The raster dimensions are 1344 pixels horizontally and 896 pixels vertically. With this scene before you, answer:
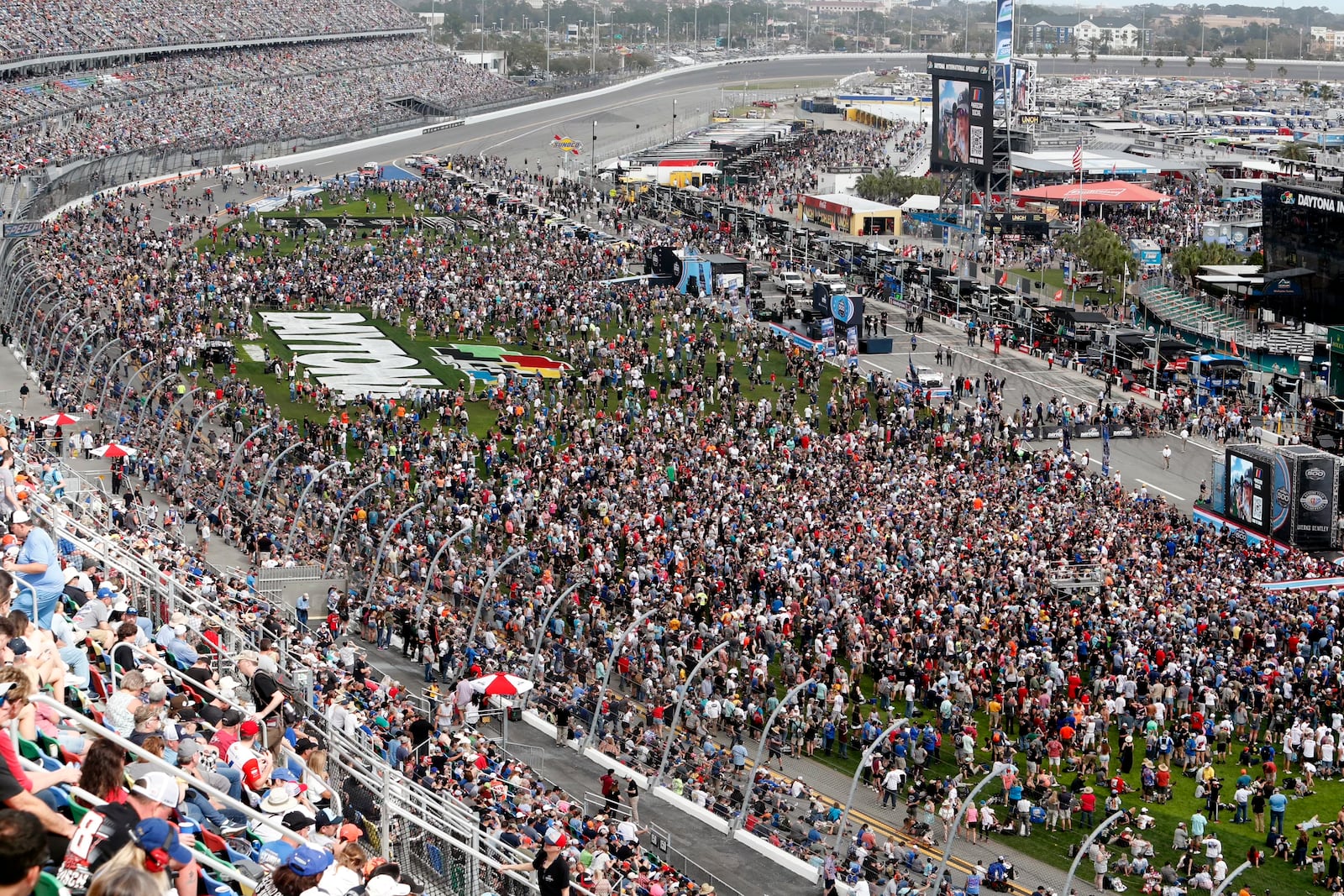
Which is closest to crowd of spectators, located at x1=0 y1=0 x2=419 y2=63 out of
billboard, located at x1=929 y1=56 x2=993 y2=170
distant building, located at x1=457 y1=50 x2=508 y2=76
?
distant building, located at x1=457 y1=50 x2=508 y2=76

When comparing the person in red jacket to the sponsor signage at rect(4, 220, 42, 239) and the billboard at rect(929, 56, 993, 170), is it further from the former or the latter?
the billboard at rect(929, 56, 993, 170)

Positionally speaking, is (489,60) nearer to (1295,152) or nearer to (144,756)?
(1295,152)

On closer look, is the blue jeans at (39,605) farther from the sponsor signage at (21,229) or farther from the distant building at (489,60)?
the distant building at (489,60)

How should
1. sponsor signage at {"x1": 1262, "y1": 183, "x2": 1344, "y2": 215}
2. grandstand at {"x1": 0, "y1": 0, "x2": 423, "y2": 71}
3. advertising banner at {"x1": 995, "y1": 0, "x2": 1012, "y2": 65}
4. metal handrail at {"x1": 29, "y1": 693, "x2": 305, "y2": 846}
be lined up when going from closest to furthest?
1. metal handrail at {"x1": 29, "y1": 693, "x2": 305, "y2": 846}
2. sponsor signage at {"x1": 1262, "y1": 183, "x2": 1344, "y2": 215}
3. grandstand at {"x1": 0, "y1": 0, "x2": 423, "y2": 71}
4. advertising banner at {"x1": 995, "y1": 0, "x2": 1012, "y2": 65}

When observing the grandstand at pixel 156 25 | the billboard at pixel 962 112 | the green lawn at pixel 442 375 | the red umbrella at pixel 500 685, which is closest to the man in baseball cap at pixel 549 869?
the red umbrella at pixel 500 685

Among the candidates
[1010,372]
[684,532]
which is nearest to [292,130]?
[1010,372]

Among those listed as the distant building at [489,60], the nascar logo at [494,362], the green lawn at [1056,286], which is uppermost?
the distant building at [489,60]

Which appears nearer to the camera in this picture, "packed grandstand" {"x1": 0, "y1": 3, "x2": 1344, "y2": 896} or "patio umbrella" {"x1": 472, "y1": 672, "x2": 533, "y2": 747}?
"packed grandstand" {"x1": 0, "y1": 3, "x2": 1344, "y2": 896}
